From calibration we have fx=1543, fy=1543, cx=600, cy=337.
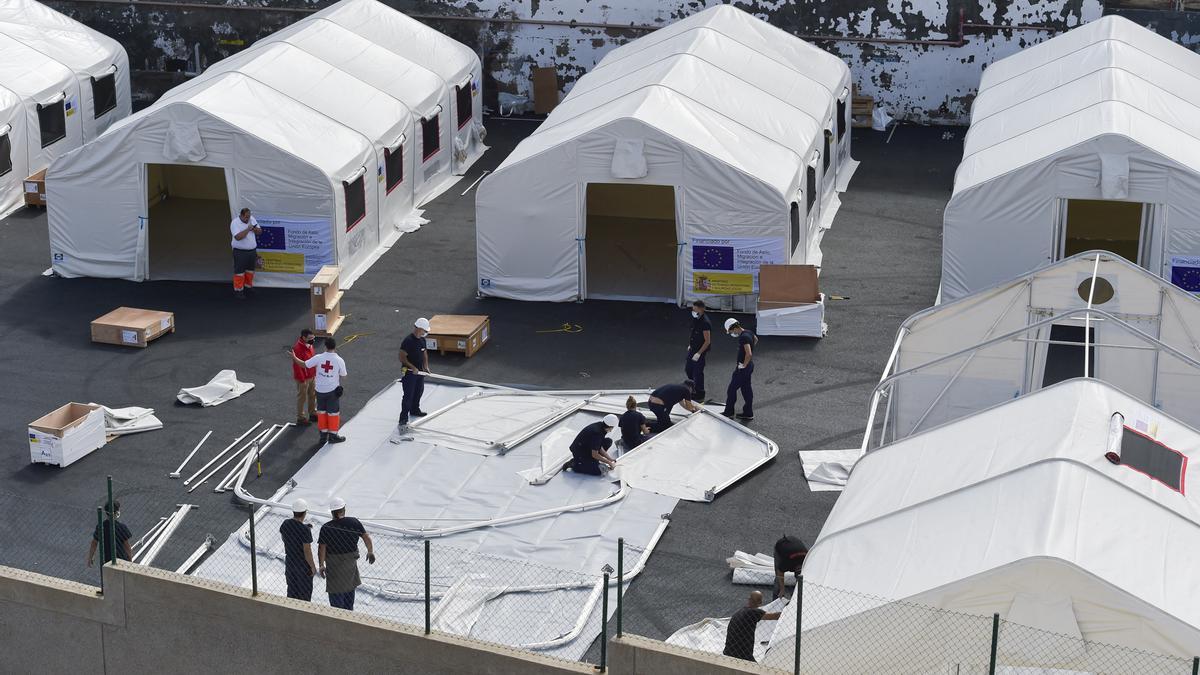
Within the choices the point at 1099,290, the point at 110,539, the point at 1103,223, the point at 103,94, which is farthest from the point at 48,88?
the point at 1099,290

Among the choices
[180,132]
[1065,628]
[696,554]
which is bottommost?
[696,554]

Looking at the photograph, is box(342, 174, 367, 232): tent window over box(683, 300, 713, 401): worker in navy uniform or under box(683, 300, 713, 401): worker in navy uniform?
over

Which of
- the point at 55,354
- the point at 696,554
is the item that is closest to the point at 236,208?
the point at 55,354

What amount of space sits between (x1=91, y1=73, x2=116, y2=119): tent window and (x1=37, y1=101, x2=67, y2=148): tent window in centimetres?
131

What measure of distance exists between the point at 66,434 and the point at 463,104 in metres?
14.0

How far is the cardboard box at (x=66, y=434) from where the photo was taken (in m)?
17.3

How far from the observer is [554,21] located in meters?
32.8

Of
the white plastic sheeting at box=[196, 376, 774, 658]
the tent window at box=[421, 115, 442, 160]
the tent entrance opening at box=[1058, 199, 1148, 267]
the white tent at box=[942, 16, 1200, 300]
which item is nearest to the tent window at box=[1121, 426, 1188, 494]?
the white plastic sheeting at box=[196, 376, 774, 658]

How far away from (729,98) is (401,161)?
5640 millimetres

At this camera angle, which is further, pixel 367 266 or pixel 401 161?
pixel 401 161

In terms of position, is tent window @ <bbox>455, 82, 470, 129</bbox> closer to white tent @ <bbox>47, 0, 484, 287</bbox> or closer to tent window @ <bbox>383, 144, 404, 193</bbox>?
white tent @ <bbox>47, 0, 484, 287</bbox>

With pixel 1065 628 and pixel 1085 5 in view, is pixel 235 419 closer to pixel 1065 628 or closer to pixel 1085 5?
pixel 1065 628

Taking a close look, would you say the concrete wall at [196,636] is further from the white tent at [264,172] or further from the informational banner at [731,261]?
the informational banner at [731,261]

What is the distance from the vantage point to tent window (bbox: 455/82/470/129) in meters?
29.4
